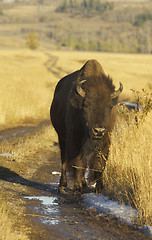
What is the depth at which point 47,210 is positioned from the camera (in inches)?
259

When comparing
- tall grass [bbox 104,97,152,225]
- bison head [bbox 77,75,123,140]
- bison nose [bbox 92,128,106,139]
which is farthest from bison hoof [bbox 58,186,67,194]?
bison nose [bbox 92,128,106,139]

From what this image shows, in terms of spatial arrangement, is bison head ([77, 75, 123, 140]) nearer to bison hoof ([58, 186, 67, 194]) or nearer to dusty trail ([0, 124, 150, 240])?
dusty trail ([0, 124, 150, 240])

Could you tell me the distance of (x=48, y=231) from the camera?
551 cm

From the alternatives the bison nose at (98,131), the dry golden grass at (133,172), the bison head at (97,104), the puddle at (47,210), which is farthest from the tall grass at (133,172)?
the puddle at (47,210)

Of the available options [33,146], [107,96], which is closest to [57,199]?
[107,96]

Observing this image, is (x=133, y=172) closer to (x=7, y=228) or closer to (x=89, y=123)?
(x=89, y=123)

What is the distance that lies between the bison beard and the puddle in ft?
1.75

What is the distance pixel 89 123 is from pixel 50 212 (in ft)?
4.72

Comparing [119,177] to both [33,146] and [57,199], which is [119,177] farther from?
[33,146]

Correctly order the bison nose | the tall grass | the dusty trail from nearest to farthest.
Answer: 1. the dusty trail
2. the tall grass
3. the bison nose

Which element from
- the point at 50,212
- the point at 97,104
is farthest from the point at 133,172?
the point at 50,212

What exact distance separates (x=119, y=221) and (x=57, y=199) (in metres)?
1.55

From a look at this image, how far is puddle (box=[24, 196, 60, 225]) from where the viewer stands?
6043 millimetres

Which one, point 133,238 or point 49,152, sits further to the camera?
point 49,152
